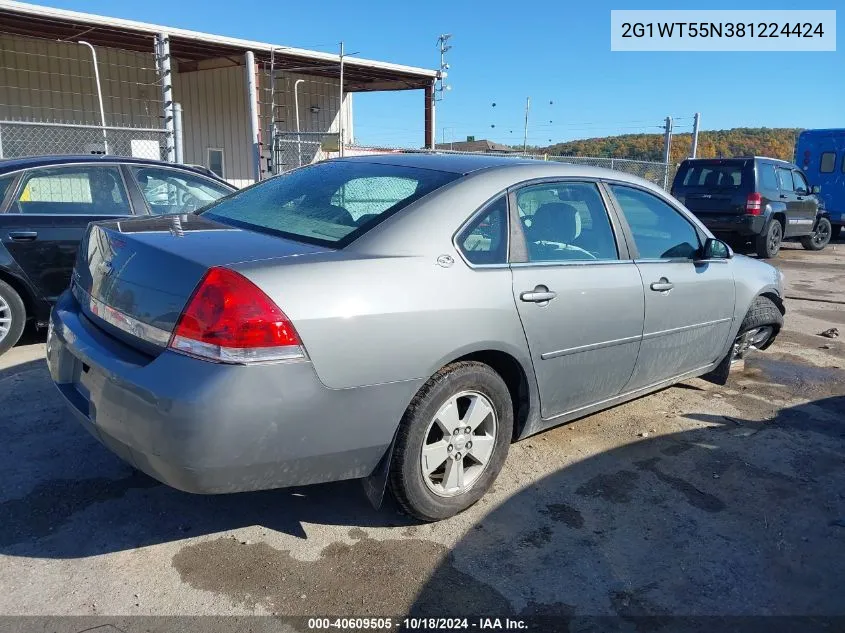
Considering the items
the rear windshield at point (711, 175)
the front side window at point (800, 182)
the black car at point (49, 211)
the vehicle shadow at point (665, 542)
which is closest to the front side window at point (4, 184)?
the black car at point (49, 211)

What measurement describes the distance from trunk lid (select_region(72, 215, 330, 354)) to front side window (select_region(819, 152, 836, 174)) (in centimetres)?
1775

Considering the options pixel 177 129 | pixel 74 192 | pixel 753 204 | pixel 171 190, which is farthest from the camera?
pixel 753 204

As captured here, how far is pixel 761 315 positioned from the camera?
490cm

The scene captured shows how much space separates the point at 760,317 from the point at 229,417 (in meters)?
4.10

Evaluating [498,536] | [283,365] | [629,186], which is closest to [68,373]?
[283,365]

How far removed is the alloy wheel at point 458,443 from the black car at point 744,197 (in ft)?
35.2

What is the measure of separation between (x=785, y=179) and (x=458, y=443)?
12.7 meters

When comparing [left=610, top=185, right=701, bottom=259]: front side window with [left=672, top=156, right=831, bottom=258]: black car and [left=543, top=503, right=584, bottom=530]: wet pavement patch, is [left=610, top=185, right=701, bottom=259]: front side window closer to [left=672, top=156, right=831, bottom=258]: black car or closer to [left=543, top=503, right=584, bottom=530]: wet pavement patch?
[left=543, top=503, right=584, bottom=530]: wet pavement patch

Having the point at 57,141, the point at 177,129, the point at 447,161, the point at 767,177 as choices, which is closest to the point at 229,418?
the point at 447,161

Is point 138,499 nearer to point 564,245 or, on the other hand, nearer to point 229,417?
point 229,417

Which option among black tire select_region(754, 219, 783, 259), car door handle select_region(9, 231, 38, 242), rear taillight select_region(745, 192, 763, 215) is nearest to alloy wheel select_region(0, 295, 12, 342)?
car door handle select_region(9, 231, 38, 242)

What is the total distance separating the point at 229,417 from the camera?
2248 mm

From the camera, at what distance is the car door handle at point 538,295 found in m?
3.04

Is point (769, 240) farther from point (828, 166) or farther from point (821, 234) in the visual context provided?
point (828, 166)
